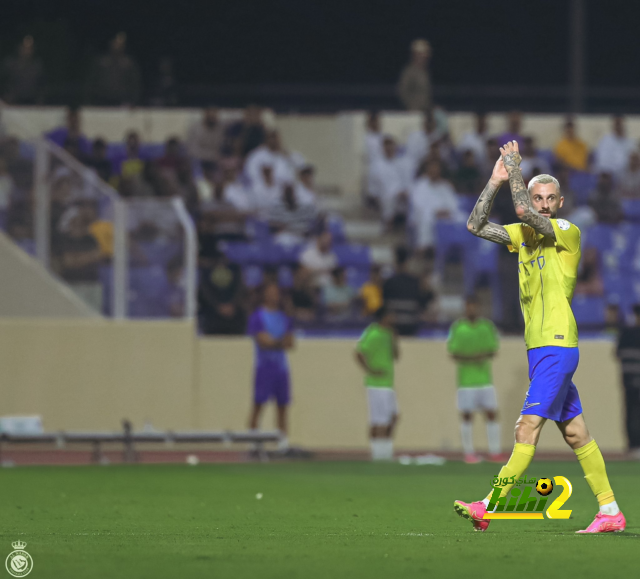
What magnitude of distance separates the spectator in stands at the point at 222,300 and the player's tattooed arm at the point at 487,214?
11.5 m

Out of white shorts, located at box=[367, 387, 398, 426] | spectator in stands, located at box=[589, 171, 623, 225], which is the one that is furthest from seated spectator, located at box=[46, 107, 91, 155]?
spectator in stands, located at box=[589, 171, 623, 225]

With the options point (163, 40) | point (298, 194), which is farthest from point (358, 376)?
point (163, 40)

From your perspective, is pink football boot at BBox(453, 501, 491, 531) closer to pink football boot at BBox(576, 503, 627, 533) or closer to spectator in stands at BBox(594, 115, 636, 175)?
pink football boot at BBox(576, 503, 627, 533)

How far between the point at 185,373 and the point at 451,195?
5.99 meters

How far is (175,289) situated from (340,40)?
10995 mm

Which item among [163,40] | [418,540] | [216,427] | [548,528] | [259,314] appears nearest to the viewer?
[418,540]

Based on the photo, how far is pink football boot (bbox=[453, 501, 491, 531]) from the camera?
314 inches

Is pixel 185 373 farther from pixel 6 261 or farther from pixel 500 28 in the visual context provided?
pixel 500 28

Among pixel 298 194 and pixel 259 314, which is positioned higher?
pixel 298 194

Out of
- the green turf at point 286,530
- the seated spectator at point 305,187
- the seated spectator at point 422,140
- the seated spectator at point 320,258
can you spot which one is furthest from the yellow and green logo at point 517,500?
the seated spectator at point 422,140

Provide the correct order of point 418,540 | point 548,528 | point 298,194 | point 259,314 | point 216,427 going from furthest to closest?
1. point 298,194
2. point 216,427
3. point 259,314
4. point 548,528
5. point 418,540

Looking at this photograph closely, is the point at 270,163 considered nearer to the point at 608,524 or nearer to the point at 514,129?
the point at 514,129

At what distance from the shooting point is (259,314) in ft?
60.5

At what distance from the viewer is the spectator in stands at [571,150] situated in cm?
2488
